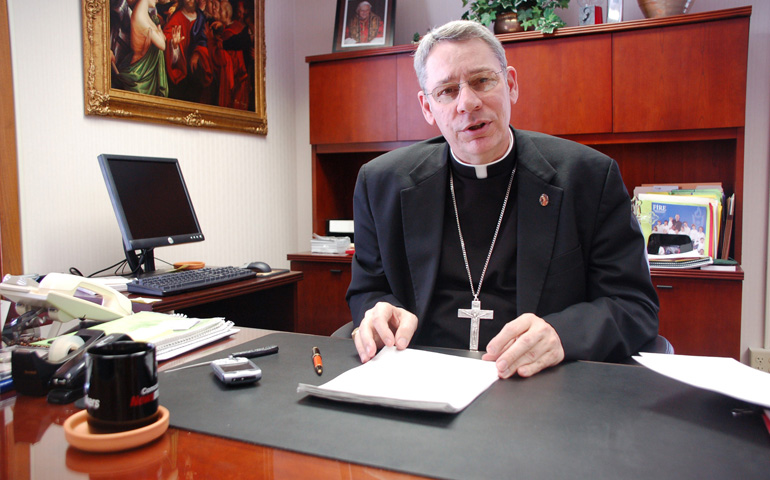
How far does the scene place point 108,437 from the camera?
2.25 ft

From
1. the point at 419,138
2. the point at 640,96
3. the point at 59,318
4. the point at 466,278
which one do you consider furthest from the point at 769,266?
the point at 59,318

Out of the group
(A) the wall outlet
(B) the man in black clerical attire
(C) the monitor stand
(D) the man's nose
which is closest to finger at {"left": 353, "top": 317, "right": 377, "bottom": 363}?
(B) the man in black clerical attire

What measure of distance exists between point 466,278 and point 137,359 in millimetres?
1065

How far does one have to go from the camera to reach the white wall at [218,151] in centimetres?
232

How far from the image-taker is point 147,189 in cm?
237

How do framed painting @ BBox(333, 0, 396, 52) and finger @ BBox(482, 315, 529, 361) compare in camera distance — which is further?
framed painting @ BBox(333, 0, 396, 52)

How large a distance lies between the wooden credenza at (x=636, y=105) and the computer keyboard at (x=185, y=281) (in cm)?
120

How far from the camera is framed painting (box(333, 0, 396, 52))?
3520 millimetres

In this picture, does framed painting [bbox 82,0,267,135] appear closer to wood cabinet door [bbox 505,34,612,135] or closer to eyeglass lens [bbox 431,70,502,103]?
wood cabinet door [bbox 505,34,612,135]

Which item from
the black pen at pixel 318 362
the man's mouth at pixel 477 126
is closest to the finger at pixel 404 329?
the black pen at pixel 318 362

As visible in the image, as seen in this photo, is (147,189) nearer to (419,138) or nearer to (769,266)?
(419,138)

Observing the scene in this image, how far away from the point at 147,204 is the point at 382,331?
1596 mm

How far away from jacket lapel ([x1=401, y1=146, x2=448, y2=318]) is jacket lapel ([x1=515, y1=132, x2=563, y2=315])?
0.23 meters

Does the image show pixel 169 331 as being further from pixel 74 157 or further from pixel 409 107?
pixel 409 107
